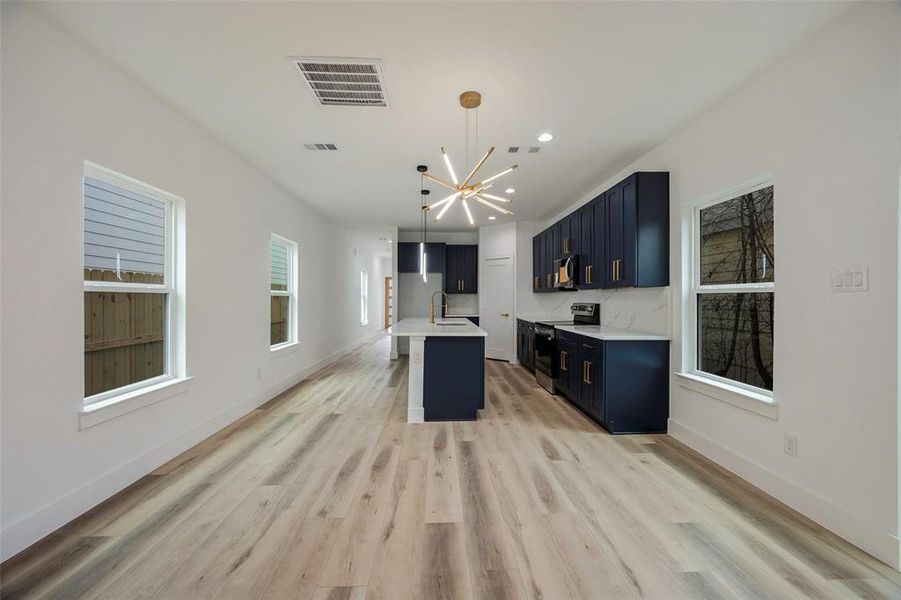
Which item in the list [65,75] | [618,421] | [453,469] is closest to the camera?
[65,75]

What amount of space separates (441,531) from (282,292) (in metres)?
4.04

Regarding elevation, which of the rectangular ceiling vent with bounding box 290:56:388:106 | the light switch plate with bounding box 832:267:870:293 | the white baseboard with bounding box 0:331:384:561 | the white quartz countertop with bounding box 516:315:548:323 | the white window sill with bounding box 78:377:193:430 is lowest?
the white baseboard with bounding box 0:331:384:561

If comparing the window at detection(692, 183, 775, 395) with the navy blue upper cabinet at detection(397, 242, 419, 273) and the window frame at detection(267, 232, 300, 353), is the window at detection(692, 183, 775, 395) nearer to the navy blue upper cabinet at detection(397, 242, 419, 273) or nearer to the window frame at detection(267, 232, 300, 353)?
the window frame at detection(267, 232, 300, 353)

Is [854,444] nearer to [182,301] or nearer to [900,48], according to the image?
[900,48]

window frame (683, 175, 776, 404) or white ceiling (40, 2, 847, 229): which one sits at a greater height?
white ceiling (40, 2, 847, 229)

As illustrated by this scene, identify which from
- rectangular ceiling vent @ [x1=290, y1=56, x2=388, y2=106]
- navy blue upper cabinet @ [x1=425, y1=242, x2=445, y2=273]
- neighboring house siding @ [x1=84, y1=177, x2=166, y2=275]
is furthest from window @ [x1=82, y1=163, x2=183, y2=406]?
navy blue upper cabinet @ [x1=425, y1=242, x2=445, y2=273]

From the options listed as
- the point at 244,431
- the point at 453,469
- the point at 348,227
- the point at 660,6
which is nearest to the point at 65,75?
the point at 244,431

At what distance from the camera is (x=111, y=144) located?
224 cm

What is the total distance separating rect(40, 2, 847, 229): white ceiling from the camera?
180cm

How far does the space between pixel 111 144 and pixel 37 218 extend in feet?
2.40

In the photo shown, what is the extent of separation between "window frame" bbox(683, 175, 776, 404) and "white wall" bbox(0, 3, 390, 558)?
4303mm

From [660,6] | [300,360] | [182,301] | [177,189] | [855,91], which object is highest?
[660,6]

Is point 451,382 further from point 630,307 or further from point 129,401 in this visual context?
point 129,401

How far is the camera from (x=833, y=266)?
189 centimetres
